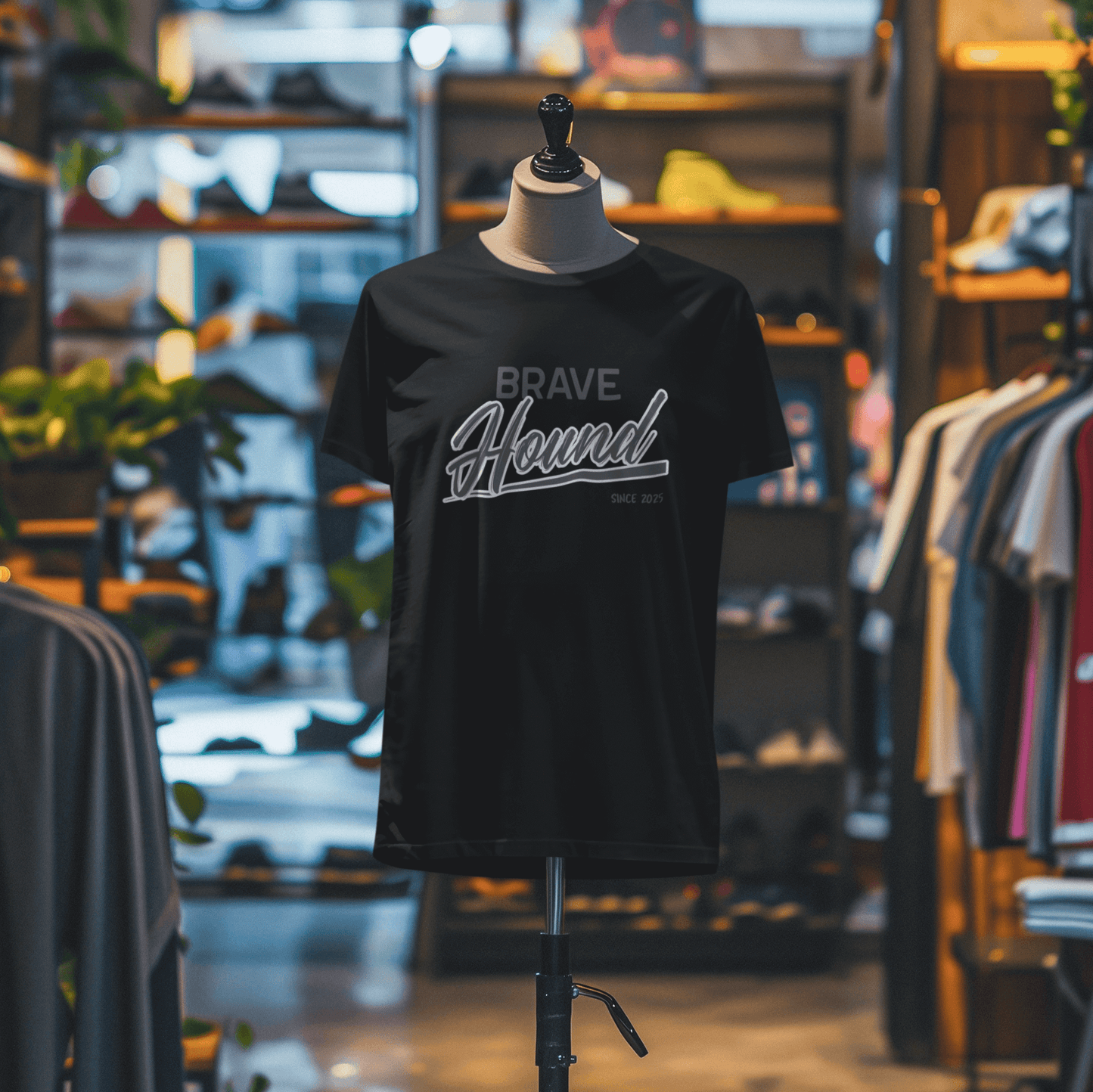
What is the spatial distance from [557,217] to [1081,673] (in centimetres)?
133

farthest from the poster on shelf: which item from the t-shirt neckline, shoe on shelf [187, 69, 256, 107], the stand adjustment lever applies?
the stand adjustment lever

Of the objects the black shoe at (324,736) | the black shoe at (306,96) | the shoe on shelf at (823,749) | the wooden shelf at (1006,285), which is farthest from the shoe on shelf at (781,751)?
the black shoe at (306,96)

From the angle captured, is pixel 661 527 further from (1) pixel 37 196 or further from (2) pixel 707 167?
(1) pixel 37 196

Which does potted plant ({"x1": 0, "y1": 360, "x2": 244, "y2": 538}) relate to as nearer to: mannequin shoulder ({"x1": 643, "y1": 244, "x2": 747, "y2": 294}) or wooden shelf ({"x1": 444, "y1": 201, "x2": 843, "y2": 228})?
mannequin shoulder ({"x1": 643, "y1": 244, "x2": 747, "y2": 294})

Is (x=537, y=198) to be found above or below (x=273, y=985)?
above

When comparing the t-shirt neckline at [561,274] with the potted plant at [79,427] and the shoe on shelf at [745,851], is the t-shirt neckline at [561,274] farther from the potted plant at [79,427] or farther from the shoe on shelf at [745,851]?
the shoe on shelf at [745,851]

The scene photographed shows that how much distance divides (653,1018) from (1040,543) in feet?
5.83

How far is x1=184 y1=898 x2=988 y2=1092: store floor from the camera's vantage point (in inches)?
111

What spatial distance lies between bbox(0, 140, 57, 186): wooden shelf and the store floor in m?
2.25

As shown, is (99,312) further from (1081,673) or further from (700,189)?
(1081,673)

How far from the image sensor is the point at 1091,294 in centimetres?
226

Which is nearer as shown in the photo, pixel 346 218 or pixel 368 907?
pixel 346 218

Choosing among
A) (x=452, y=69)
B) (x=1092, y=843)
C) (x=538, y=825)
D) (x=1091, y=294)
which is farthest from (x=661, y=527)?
(x=452, y=69)

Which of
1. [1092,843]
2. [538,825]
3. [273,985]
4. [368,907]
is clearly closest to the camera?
[538,825]
